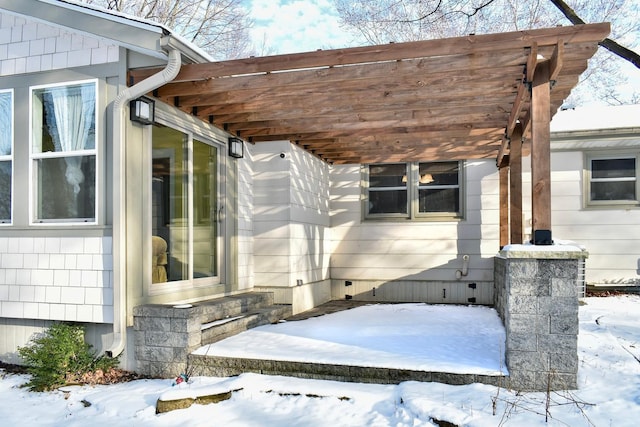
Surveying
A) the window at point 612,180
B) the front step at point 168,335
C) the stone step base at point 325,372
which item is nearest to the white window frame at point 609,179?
the window at point 612,180

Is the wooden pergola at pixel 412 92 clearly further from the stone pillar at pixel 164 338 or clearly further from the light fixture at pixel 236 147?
the stone pillar at pixel 164 338

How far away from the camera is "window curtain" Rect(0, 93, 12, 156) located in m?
5.16

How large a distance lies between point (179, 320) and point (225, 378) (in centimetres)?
63

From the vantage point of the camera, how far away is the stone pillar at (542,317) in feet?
11.9

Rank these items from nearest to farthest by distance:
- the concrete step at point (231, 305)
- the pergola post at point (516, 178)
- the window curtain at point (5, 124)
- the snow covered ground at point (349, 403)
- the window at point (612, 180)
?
the snow covered ground at point (349, 403)
the concrete step at point (231, 305)
the window curtain at point (5, 124)
the pergola post at point (516, 178)
the window at point (612, 180)

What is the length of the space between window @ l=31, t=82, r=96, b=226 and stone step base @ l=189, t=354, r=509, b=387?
1.70 m

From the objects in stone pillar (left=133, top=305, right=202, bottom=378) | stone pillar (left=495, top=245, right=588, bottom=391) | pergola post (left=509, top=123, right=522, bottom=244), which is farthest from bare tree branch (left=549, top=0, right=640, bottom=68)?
stone pillar (left=133, top=305, right=202, bottom=378)

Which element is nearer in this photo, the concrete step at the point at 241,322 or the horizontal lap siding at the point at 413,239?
the concrete step at the point at 241,322

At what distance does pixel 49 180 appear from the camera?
4.96 meters

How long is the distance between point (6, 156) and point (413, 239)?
5521mm

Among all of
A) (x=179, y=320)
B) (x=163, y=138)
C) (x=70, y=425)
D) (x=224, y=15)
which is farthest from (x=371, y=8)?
(x=70, y=425)

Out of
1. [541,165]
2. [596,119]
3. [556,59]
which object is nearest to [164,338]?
[541,165]

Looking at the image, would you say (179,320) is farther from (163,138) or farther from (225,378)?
(163,138)

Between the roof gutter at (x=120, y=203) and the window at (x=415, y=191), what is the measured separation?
461 cm
